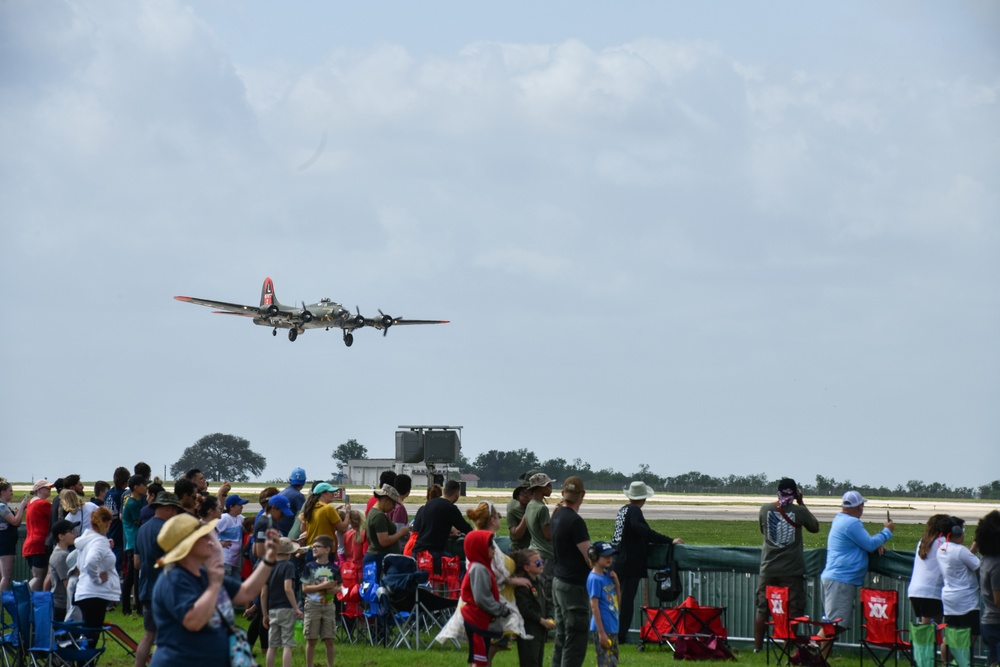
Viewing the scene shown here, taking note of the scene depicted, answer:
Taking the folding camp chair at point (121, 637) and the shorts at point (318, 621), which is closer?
the shorts at point (318, 621)

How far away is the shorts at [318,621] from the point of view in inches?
408

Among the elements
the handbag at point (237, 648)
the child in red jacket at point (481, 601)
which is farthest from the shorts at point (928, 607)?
the handbag at point (237, 648)

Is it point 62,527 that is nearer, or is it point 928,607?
point 928,607

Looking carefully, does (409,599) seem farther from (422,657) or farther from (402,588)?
(422,657)

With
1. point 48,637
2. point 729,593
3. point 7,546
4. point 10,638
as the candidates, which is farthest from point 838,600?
point 7,546

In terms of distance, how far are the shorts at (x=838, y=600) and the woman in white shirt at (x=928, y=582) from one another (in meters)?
0.97

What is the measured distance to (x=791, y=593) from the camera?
37.6ft

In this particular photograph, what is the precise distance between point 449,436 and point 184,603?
19.1 m

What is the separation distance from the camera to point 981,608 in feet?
32.6

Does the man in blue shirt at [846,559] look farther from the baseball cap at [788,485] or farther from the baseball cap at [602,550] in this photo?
the baseball cap at [602,550]

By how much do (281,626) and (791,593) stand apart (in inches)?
193

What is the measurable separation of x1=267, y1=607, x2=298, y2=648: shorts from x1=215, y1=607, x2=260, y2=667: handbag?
439 cm

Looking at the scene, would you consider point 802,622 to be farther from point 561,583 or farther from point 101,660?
point 101,660

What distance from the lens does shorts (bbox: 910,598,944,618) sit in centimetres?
998
